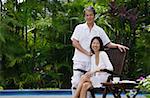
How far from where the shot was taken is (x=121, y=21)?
8.34 meters

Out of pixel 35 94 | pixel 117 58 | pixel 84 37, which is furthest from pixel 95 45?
pixel 35 94

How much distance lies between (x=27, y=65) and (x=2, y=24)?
2.85 feet

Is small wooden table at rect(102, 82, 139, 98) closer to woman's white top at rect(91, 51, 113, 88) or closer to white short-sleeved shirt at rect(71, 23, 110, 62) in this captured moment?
woman's white top at rect(91, 51, 113, 88)

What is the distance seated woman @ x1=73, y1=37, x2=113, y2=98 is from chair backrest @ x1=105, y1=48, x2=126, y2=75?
0.35 m

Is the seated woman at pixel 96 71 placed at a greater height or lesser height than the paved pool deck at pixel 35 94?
greater

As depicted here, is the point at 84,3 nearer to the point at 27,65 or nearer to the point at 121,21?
the point at 121,21

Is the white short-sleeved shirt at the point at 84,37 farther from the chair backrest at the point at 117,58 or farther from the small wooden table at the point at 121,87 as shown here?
the small wooden table at the point at 121,87

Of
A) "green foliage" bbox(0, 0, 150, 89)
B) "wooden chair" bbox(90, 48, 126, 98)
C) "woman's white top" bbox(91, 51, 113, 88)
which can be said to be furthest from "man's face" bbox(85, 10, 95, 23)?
"green foliage" bbox(0, 0, 150, 89)

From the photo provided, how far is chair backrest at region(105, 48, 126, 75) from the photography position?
19.8 feet

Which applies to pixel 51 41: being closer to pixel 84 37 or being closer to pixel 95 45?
pixel 84 37

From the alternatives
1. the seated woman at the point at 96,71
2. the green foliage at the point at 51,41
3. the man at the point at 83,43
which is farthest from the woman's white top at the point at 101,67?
A: the green foliage at the point at 51,41

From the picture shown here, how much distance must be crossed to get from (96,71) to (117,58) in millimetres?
566

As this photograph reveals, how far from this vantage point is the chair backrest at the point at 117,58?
6027 mm

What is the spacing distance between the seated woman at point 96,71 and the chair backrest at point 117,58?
0.35 meters
